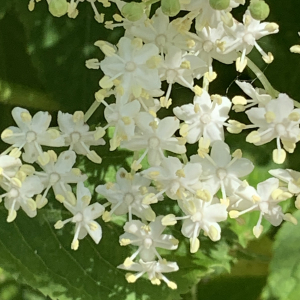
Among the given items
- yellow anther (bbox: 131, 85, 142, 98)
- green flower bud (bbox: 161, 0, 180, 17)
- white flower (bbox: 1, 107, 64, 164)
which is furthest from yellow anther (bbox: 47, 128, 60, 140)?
green flower bud (bbox: 161, 0, 180, 17)

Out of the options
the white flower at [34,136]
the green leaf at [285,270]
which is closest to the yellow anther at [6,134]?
the white flower at [34,136]

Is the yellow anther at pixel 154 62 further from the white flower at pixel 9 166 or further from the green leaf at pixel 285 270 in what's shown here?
the green leaf at pixel 285 270

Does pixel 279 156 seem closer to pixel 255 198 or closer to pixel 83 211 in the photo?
pixel 255 198

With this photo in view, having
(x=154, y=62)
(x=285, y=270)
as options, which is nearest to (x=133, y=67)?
(x=154, y=62)

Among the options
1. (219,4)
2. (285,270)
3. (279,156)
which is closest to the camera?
(219,4)

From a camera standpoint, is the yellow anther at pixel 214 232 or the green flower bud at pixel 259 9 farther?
the yellow anther at pixel 214 232

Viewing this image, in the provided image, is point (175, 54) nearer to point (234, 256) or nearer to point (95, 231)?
point (95, 231)
